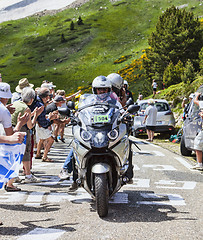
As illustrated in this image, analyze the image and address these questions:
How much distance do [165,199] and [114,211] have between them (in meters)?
1.15

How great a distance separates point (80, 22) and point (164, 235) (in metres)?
181

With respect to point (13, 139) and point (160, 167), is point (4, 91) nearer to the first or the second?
point (13, 139)

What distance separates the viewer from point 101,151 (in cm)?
518

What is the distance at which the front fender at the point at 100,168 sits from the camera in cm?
496

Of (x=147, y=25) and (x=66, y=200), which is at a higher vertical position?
(x=147, y=25)

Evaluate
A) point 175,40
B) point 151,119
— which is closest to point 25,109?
point 151,119

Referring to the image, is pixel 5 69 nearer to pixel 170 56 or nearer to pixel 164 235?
pixel 170 56

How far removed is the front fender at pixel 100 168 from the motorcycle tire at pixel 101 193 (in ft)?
0.19

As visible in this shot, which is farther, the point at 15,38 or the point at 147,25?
the point at 15,38

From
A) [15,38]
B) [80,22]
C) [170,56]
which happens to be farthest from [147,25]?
[170,56]

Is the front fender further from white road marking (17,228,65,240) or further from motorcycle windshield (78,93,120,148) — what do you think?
white road marking (17,228,65,240)

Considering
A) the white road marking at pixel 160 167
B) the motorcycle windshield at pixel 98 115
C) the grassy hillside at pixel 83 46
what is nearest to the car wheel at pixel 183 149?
the white road marking at pixel 160 167

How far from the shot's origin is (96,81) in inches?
233

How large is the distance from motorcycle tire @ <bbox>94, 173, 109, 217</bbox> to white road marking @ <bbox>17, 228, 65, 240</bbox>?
0.69 meters
